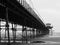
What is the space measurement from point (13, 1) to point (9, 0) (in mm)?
1592

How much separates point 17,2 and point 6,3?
9.50 ft

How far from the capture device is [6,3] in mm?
40688

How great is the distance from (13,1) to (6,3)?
126cm

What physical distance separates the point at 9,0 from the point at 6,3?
1216 millimetres

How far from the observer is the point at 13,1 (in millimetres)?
41188

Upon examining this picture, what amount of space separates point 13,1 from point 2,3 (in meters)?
2.14

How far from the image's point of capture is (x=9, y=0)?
39688 millimetres

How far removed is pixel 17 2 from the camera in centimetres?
4303

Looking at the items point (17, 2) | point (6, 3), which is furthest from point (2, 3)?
point (17, 2)

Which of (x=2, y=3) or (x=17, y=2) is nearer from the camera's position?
(x=2, y=3)

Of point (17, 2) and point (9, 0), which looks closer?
point (9, 0)

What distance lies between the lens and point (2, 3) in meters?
39.9

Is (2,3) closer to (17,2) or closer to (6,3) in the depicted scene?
(6,3)

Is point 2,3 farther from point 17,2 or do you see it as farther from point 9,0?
point 17,2
